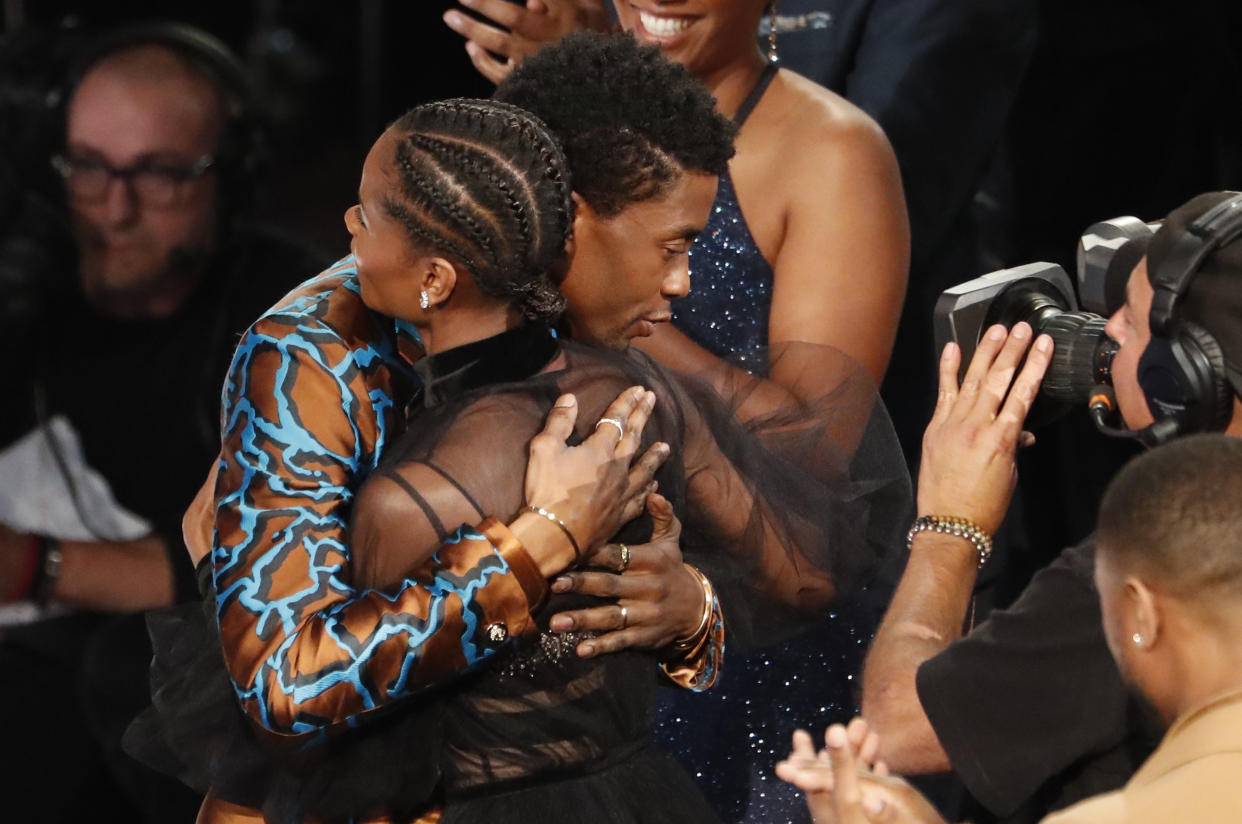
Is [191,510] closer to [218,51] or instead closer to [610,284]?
[610,284]

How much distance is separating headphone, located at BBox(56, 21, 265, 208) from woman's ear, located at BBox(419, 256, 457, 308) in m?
1.42

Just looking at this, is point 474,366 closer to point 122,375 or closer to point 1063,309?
point 1063,309

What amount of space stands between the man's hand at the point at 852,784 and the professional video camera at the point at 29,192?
1.88 m

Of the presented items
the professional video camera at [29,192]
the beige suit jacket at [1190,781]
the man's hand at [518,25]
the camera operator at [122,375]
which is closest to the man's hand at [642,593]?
the beige suit jacket at [1190,781]

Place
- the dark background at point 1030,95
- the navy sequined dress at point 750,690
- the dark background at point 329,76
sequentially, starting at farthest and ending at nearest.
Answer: the dark background at point 329,76, the dark background at point 1030,95, the navy sequined dress at point 750,690

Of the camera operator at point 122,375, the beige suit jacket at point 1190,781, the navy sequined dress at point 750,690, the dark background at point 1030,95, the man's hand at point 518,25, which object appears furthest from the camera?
the dark background at point 1030,95

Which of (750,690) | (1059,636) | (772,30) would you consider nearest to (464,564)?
(1059,636)

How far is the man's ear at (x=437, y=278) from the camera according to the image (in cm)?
145

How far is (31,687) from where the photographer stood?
8.93 feet

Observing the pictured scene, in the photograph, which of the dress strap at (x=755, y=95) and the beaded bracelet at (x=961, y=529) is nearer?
the beaded bracelet at (x=961, y=529)

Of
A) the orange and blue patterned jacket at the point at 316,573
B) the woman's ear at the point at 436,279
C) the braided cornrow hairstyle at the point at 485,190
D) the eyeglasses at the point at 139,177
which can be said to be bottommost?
the eyeglasses at the point at 139,177

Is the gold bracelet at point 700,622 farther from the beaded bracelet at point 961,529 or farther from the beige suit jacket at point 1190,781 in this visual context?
the beige suit jacket at point 1190,781

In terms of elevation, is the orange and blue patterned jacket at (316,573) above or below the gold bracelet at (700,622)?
above

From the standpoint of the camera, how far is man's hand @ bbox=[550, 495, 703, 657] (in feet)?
4.84
